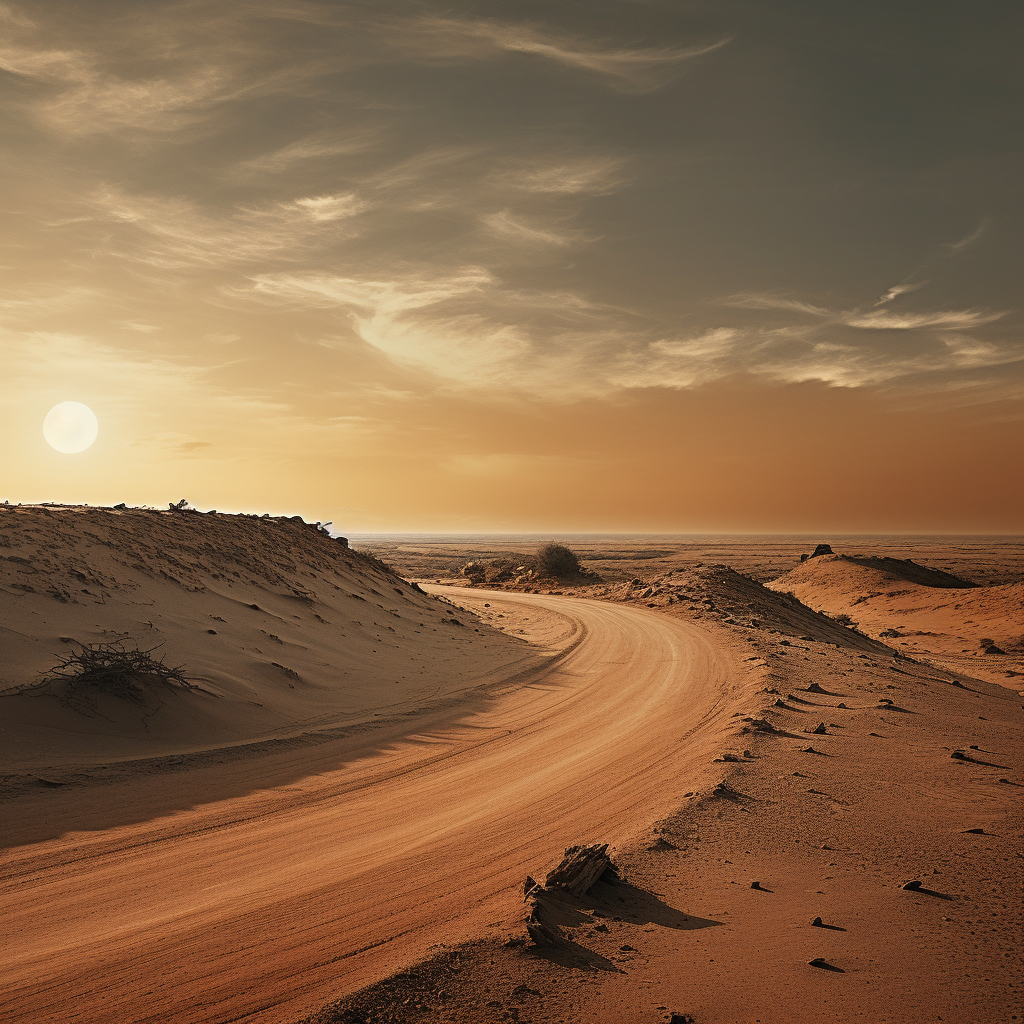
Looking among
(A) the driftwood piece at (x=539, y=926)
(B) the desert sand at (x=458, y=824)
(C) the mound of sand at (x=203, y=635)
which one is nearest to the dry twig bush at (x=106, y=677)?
(C) the mound of sand at (x=203, y=635)

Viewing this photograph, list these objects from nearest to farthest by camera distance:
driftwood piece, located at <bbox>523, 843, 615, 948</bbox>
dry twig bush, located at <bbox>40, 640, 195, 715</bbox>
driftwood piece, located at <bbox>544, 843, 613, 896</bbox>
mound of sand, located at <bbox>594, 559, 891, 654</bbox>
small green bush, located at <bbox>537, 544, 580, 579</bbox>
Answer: driftwood piece, located at <bbox>523, 843, 615, 948</bbox> → driftwood piece, located at <bbox>544, 843, 613, 896</bbox> → dry twig bush, located at <bbox>40, 640, 195, 715</bbox> → mound of sand, located at <bbox>594, 559, 891, 654</bbox> → small green bush, located at <bbox>537, 544, 580, 579</bbox>

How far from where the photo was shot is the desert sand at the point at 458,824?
15.8ft

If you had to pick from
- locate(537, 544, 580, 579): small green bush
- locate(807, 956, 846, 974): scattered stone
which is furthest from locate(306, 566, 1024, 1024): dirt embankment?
locate(537, 544, 580, 579): small green bush

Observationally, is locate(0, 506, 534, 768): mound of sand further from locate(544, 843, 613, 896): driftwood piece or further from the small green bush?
the small green bush

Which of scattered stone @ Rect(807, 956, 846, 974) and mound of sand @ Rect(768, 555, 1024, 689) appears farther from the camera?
mound of sand @ Rect(768, 555, 1024, 689)

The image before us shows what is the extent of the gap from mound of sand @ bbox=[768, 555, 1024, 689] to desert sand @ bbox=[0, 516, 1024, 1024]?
13.3 m

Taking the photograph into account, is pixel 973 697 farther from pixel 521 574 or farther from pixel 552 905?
pixel 521 574

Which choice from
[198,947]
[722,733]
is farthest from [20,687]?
[722,733]

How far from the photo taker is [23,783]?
8.55 meters

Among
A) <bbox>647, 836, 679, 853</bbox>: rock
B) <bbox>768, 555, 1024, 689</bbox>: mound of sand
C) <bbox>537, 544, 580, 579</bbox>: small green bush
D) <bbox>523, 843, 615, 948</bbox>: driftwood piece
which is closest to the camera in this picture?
<bbox>523, 843, 615, 948</bbox>: driftwood piece

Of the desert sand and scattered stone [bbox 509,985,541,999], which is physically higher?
scattered stone [bbox 509,985,541,999]

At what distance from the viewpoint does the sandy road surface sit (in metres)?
4.75

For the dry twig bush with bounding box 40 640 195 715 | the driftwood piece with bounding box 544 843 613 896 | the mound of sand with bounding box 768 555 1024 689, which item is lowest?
the mound of sand with bounding box 768 555 1024 689

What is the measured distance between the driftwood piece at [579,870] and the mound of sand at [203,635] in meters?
7.29
